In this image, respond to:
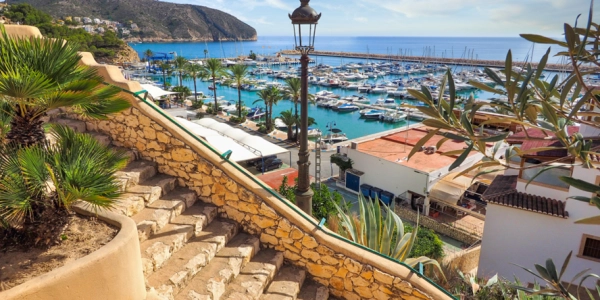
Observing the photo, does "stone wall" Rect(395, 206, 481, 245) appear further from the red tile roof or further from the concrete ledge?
the concrete ledge

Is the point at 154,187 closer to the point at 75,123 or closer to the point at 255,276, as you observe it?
the point at 255,276

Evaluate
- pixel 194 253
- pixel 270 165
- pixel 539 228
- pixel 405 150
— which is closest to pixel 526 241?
pixel 539 228

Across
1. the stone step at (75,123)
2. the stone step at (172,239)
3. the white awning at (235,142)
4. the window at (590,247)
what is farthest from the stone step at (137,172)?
the window at (590,247)

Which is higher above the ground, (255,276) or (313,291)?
(255,276)

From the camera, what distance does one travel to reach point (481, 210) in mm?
17609

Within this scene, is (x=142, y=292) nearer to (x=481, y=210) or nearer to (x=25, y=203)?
(x=25, y=203)

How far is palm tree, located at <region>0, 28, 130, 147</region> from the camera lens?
9.21 feet

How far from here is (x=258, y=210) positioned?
551cm

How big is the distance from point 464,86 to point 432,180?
5151 centimetres

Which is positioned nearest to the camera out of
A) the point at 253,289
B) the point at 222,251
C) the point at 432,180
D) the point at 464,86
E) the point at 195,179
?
the point at 253,289

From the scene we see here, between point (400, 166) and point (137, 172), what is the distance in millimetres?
14636

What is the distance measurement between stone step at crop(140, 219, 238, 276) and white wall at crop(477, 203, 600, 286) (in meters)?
9.63

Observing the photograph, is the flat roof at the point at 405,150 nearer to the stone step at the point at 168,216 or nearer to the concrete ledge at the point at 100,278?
the stone step at the point at 168,216

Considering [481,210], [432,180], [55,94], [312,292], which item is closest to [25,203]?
[55,94]
